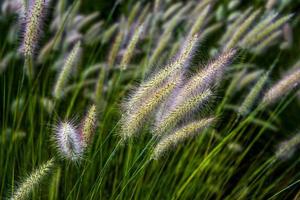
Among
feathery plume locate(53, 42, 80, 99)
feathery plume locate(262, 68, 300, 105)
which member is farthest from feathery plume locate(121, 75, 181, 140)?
feathery plume locate(262, 68, 300, 105)

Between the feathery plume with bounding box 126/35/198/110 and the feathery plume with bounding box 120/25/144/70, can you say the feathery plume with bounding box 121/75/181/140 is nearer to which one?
the feathery plume with bounding box 126/35/198/110

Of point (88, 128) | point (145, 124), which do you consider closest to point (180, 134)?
point (145, 124)

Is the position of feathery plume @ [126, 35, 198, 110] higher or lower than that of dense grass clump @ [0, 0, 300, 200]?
higher

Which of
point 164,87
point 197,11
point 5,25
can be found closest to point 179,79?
point 164,87

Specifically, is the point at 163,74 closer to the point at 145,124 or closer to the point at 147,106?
the point at 147,106

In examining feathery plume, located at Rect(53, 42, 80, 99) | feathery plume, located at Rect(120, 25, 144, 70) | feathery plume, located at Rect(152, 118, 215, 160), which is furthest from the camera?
feathery plume, located at Rect(120, 25, 144, 70)

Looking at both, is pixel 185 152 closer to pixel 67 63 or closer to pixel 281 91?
pixel 281 91

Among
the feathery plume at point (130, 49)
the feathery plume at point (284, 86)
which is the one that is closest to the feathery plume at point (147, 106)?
the feathery plume at point (130, 49)
